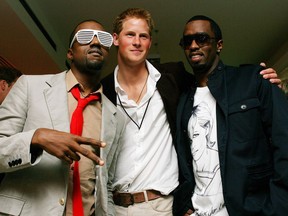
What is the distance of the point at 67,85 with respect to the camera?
5.34 feet

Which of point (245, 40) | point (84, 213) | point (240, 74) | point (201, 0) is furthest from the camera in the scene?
point (245, 40)

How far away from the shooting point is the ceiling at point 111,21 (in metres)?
4.12

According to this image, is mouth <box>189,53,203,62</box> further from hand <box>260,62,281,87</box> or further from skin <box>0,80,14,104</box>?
skin <box>0,80,14,104</box>

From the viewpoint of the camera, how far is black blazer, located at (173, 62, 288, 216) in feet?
4.77

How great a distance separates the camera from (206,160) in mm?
1632

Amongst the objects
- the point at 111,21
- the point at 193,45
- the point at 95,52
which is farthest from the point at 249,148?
the point at 111,21

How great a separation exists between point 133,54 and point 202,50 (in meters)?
0.42

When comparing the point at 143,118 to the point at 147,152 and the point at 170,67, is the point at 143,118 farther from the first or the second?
the point at 170,67

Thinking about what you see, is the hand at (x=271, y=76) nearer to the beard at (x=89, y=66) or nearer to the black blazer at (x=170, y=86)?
the black blazer at (x=170, y=86)

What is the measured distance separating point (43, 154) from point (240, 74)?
111 centimetres

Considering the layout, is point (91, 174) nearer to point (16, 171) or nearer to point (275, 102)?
point (16, 171)

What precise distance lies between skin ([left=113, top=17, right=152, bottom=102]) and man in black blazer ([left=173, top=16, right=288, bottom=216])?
0.29 meters

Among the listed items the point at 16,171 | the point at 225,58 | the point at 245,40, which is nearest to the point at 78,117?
the point at 16,171

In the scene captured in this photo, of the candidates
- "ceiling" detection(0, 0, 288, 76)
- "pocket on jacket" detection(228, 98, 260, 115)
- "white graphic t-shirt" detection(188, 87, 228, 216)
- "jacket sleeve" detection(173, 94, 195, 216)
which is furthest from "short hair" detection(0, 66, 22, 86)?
"pocket on jacket" detection(228, 98, 260, 115)
